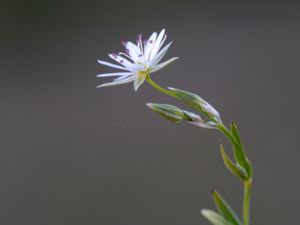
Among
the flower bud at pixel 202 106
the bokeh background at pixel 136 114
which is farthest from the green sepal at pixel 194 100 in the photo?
the bokeh background at pixel 136 114

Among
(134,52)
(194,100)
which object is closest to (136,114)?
(134,52)

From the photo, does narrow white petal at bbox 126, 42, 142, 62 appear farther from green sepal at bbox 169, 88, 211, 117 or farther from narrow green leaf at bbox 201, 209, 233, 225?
narrow green leaf at bbox 201, 209, 233, 225

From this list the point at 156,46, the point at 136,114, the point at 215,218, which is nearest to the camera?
the point at 215,218

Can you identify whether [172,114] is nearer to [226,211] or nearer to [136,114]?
[226,211]

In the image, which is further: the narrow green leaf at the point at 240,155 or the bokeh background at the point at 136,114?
the bokeh background at the point at 136,114

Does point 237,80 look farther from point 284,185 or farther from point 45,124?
point 45,124

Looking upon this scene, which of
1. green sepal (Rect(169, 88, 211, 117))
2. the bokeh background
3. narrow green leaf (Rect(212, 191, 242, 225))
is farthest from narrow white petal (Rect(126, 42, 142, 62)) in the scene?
the bokeh background

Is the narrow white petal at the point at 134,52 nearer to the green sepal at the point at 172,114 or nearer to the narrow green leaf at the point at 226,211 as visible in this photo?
the green sepal at the point at 172,114

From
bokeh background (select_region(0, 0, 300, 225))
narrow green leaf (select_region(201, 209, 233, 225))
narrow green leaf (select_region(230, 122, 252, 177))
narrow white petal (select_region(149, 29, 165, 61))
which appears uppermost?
bokeh background (select_region(0, 0, 300, 225))

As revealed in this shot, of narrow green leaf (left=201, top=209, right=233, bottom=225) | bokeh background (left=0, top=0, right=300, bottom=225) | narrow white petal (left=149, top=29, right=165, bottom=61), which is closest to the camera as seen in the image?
narrow green leaf (left=201, top=209, right=233, bottom=225)
